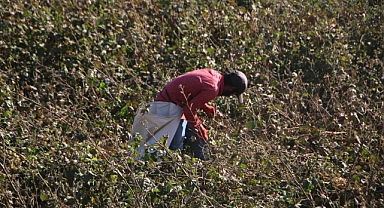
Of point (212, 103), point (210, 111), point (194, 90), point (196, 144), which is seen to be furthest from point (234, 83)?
point (212, 103)

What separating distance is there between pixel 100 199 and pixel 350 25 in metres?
A: 4.91

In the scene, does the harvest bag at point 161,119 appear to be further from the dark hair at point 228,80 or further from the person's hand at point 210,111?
the dark hair at point 228,80

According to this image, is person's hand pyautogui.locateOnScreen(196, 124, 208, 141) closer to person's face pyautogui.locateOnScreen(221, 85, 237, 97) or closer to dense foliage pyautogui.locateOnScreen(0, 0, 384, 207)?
dense foliage pyautogui.locateOnScreen(0, 0, 384, 207)

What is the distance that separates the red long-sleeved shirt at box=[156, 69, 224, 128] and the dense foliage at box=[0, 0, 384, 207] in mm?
336

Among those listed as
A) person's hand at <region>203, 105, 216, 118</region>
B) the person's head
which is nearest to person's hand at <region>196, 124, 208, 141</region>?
person's hand at <region>203, 105, 216, 118</region>

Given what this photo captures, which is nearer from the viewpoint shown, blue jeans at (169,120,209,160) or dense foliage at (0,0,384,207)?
dense foliage at (0,0,384,207)

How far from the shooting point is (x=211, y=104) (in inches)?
259

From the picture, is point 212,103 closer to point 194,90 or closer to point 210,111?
point 210,111

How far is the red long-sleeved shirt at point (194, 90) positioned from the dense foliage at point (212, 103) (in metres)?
0.34

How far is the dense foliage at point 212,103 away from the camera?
16.2 ft

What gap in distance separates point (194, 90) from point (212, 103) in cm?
98

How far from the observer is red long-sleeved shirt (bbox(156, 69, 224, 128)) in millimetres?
5598

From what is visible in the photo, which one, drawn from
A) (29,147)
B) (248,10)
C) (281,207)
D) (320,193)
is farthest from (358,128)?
(248,10)

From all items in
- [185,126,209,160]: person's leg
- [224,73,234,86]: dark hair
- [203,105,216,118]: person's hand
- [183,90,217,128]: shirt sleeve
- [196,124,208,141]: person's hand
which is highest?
[224,73,234,86]: dark hair
